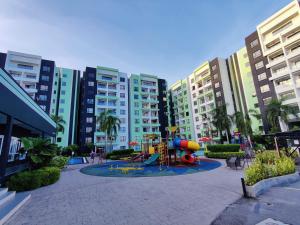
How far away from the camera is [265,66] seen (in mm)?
41062

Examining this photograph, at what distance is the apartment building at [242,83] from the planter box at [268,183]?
4368 centimetres

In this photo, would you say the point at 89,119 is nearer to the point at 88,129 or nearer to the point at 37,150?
the point at 88,129

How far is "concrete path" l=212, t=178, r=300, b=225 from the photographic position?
491 centimetres

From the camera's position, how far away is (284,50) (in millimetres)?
35812

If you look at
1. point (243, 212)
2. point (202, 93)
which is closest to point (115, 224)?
point (243, 212)

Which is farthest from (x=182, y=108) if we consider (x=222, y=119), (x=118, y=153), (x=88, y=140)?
(x=118, y=153)

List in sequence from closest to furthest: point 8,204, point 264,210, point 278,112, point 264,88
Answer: point 264,210
point 8,204
point 278,112
point 264,88

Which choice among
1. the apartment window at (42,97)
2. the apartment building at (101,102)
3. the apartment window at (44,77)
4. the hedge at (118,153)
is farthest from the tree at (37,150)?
the apartment window at (44,77)

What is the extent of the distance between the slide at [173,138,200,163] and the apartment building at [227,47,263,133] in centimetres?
3690

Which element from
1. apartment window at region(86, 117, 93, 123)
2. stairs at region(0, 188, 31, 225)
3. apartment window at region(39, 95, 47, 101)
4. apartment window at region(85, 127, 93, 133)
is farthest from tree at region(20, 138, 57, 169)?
apartment window at region(39, 95, 47, 101)

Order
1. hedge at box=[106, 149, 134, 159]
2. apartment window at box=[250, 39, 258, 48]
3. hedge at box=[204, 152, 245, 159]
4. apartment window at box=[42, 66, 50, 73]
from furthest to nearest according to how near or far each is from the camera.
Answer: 1. apartment window at box=[42, 66, 50, 73]
2. apartment window at box=[250, 39, 258, 48]
3. hedge at box=[106, 149, 134, 159]
4. hedge at box=[204, 152, 245, 159]

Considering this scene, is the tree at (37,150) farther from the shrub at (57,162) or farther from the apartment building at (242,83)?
the apartment building at (242,83)

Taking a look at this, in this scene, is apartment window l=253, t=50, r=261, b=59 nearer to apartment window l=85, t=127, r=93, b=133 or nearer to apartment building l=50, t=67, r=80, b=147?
apartment window l=85, t=127, r=93, b=133

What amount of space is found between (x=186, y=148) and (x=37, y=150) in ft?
51.1
